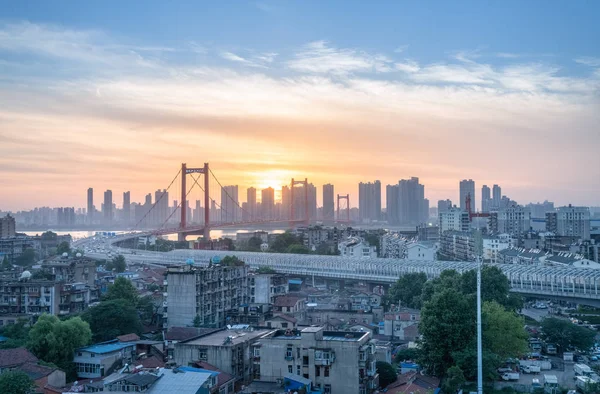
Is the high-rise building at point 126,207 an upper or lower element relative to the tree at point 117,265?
upper

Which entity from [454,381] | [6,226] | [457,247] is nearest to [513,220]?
[457,247]

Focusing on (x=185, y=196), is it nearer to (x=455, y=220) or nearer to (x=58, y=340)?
(x=455, y=220)

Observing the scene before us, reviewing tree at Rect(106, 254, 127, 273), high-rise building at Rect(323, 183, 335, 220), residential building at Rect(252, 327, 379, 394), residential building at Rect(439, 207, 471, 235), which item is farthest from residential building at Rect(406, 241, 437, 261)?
high-rise building at Rect(323, 183, 335, 220)

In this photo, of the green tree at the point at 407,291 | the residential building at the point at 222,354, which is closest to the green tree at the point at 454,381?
the residential building at the point at 222,354

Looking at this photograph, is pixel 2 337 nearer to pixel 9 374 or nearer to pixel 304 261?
pixel 9 374

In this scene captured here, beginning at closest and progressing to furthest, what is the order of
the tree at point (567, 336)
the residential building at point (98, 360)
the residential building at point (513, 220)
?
the residential building at point (98, 360) < the tree at point (567, 336) < the residential building at point (513, 220)

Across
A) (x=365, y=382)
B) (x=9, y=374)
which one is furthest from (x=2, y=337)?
(x=365, y=382)

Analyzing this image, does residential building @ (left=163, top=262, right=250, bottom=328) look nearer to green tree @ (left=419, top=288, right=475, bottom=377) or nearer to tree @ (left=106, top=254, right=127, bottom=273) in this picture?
green tree @ (left=419, top=288, right=475, bottom=377)

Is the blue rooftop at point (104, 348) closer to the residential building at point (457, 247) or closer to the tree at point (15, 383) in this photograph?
the tree at point (15, 383)
